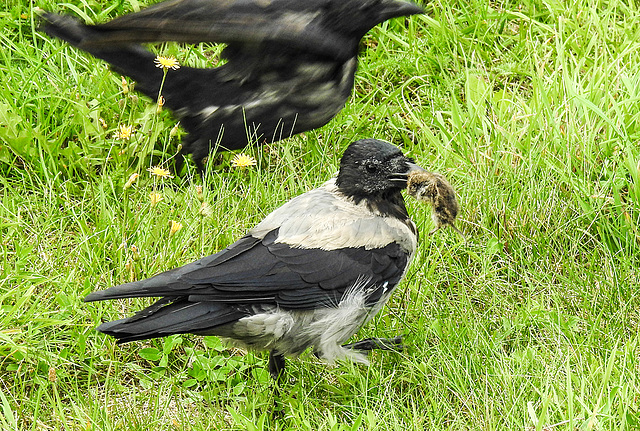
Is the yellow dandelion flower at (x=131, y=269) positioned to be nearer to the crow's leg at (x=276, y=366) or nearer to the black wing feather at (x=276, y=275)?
the black wing feather at (x=276, y=275)

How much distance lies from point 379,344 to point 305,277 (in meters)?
0.56

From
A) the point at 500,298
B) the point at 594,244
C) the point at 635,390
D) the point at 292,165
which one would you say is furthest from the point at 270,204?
the point at 635,390

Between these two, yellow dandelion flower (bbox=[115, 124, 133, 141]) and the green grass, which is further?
yellow dandelion flower (bbox=[115, 124, 133, 141])

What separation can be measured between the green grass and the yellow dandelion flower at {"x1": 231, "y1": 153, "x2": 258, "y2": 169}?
10cm

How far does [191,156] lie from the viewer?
481 cm

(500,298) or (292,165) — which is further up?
(292,165)

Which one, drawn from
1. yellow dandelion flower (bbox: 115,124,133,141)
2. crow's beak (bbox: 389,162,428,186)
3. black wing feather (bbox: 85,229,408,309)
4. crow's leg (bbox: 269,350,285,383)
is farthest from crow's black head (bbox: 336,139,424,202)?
yellow dandelion flower (bbox: 115,124,133,141)

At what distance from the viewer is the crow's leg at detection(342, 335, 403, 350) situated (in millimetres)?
3664

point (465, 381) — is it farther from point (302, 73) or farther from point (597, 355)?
point (302, 73)

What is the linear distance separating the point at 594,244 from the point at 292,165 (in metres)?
1.64

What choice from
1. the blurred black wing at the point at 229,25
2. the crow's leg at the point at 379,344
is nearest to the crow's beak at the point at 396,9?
the blurred black wing at the point at 229,25

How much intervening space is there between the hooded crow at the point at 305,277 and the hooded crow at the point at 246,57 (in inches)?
35.5

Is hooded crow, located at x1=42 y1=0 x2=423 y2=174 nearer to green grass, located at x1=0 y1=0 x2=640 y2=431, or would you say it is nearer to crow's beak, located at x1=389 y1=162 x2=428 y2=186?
green grass, located at x1=0 y1=0 x2=640 y2=431

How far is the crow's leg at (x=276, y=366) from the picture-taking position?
3562mm
